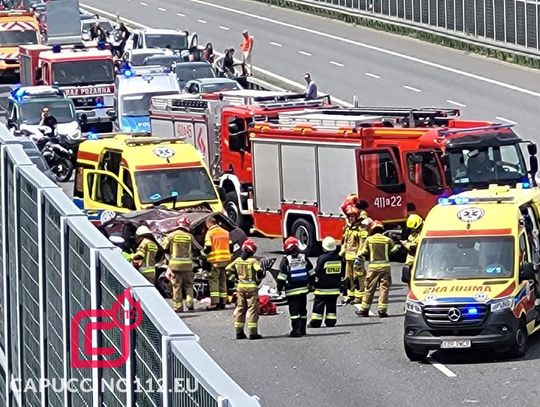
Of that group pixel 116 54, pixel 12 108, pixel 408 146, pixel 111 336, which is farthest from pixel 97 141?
pixel 116 54

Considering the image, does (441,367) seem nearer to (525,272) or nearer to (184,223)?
(525,272)

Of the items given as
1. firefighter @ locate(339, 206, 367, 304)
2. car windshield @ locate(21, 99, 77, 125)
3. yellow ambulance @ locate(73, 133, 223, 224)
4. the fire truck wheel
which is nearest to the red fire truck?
car windshield @ locate(21, 99, 77, 125)

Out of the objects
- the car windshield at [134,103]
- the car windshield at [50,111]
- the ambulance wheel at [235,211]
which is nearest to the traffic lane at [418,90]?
the car windshield at [134,103]

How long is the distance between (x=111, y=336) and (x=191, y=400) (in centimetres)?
126

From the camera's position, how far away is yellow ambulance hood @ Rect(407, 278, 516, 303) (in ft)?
66.7

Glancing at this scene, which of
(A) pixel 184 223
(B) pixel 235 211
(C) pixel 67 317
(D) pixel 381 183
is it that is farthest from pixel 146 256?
(C) pixel 67 317

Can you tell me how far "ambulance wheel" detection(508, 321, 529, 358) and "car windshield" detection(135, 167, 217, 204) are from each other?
28.6ft

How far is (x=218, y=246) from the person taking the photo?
2442 centimetres

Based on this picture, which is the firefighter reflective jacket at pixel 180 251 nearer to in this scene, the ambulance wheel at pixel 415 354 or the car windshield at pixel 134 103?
the ambulance wheel at pixel 415 354

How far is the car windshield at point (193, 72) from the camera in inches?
1933

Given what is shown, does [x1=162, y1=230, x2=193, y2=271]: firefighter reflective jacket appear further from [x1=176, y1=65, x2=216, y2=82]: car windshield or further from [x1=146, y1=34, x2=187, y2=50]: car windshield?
[x1=146, y1=34, x2=187, y2=50]: car windshield

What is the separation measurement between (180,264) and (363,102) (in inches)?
1016

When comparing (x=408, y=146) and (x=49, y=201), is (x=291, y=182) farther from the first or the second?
(x=49, y=201)

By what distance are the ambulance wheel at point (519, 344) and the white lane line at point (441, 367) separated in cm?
90
